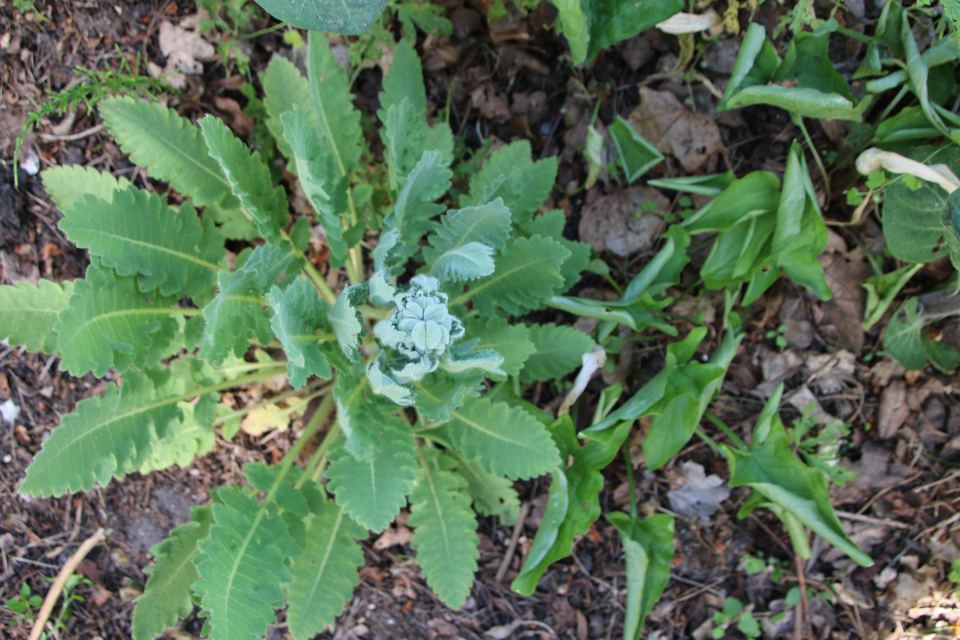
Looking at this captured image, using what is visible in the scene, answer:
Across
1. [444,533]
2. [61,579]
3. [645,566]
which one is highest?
[444,533]

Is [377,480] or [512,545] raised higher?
[377,480]

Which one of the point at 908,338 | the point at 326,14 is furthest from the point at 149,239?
the point at 908,338

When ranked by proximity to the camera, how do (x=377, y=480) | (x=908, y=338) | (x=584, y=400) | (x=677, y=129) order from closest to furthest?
1. (x=377, y=480)
2. (x=908, y=338)
3. (x=677, y=129)
4. (x=584, y=400)

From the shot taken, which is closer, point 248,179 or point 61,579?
point 248,179

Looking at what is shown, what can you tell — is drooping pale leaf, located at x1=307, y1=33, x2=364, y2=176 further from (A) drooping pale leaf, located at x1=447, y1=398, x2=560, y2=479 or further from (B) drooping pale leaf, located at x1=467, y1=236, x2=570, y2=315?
(A) drooping pale leaf, located at x1=447, y1=398, x2=560, y2=479

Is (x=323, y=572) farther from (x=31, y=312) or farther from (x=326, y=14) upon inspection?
(x=326, y=14)

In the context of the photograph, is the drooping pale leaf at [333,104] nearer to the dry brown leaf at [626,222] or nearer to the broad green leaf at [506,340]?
the broad green leaf at [506,340]
